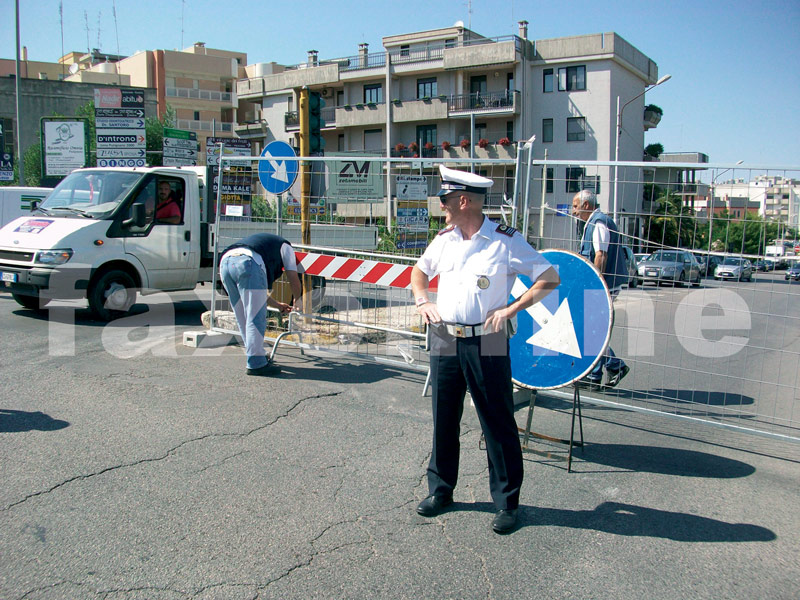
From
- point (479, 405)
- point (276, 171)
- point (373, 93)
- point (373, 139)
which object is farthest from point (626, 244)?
point (373, 93)

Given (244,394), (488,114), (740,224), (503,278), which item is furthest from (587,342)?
(488,114)

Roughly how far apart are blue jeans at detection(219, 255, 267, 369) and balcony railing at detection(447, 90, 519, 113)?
40967 millimetres

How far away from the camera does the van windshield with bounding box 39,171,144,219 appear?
10.1 m

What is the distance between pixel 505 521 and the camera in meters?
3.58

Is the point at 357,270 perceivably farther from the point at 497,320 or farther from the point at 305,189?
the point at 497,320

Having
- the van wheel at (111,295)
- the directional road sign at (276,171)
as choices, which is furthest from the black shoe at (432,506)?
the van wheel at (111,295)

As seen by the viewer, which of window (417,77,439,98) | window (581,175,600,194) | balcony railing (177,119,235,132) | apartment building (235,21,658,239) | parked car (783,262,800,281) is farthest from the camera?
balcony railing (177,119,235,132)

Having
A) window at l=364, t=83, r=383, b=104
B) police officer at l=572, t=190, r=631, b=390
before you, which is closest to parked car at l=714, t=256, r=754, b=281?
police officer at l=572, t=190, r=631, b=390

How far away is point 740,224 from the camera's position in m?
4.70

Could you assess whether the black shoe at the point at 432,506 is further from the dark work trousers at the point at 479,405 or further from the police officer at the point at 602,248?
the police officer at the point at 602,248

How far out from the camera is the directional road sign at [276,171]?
26.6 feet

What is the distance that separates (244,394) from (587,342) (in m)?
3.25

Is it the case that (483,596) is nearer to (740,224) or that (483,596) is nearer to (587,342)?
(587,342)

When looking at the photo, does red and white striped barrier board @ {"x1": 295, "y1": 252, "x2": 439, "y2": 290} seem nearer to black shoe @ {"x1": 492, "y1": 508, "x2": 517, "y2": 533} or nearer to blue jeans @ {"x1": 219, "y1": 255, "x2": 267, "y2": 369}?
blue jeans @ {"x1": 219, "y1": 255, "x2": 267, "y2": 369}
